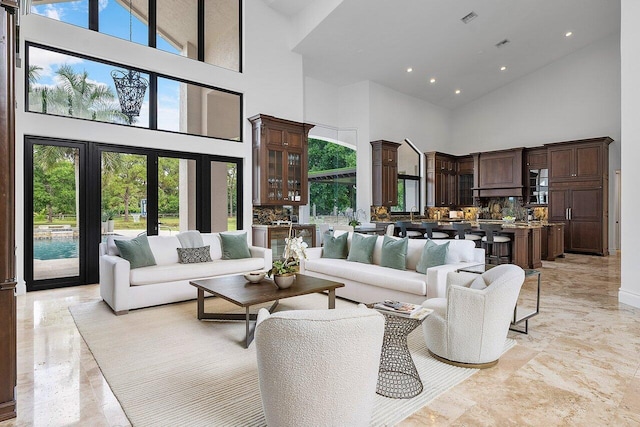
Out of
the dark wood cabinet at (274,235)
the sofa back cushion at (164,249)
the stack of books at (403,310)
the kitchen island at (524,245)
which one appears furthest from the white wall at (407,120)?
the stack of books at (403,310)

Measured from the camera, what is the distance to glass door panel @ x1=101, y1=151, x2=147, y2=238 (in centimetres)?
608

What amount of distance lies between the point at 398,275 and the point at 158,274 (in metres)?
2.89

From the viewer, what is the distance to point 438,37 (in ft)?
27.5

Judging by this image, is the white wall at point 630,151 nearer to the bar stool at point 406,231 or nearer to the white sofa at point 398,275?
the white sofa at point 398,275

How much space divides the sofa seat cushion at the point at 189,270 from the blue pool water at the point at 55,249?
6.55ft

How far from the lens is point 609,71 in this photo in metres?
9.38

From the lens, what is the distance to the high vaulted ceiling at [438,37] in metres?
7.46

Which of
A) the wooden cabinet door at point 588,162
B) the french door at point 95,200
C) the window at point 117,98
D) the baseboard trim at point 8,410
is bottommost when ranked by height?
the baseboard trim at point 8,410

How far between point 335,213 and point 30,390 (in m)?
8.01

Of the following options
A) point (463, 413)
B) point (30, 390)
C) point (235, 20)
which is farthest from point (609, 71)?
point (30, 390)

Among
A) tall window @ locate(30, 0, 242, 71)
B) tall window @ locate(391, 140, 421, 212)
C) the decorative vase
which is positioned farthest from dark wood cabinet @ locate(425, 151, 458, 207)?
the decorative vase

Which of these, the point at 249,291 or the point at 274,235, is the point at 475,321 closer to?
the point at 249,291

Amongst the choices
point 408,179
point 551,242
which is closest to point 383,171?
point 408,179

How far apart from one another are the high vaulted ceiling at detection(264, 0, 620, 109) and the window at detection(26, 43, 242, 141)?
8.01 ft
